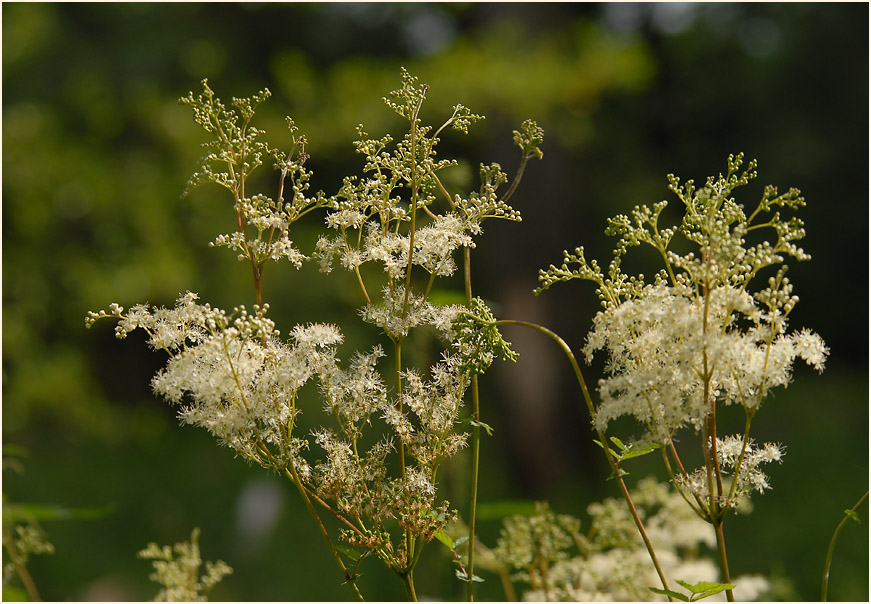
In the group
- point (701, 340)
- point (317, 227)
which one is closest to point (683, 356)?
point (701, 340)

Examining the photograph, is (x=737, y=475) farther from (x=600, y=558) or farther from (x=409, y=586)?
(x=600, y=558)

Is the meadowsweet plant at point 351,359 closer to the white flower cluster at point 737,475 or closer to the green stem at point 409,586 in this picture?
the green stem at point 409,586

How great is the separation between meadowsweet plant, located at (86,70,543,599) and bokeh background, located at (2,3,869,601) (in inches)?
89.1

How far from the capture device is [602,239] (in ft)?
26.2

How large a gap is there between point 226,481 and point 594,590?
5484 millimetres

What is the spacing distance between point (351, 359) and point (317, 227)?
Result: 5424 mm

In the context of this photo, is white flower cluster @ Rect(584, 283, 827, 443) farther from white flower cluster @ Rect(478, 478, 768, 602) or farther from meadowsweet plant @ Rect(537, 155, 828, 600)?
white flower cluster @ Rect(478, 478, 768, 602)

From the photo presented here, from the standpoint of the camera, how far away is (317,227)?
20.1ft

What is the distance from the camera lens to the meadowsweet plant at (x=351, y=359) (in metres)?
0.76

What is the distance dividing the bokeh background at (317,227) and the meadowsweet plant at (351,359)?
2.26m

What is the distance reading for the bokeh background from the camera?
185 inches

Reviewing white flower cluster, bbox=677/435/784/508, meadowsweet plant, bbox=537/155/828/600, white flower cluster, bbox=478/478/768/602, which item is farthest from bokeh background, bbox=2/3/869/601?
meadowsweet plant, bbox=537/155/828/600

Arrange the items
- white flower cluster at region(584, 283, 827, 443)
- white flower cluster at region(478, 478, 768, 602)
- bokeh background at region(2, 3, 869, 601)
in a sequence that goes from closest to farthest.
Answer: white flower cluster at region(584, 283, 827, 443) → white flower cluster at region(478, 478, 768, 602) → bokeh background at region(2, 3, 869, 601)

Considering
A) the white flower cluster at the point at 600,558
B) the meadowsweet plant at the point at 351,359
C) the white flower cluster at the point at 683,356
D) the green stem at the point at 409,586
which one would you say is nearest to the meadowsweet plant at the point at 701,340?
the white flower cluster at the point at 683,356
